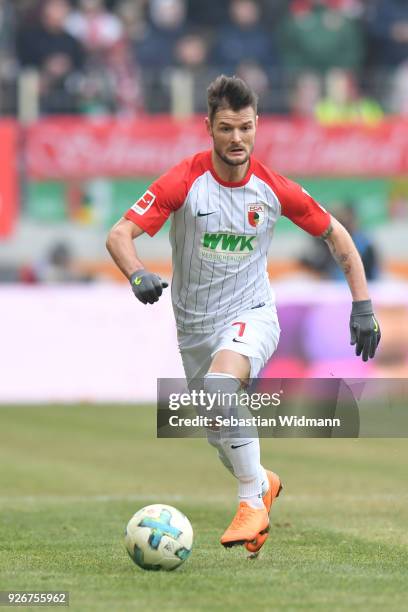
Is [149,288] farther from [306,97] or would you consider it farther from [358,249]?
[306,97]

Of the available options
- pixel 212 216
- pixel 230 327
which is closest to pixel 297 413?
pixel 230 327

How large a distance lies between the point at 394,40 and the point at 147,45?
4027mm

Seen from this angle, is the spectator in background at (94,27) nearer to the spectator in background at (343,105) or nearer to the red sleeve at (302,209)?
the spectator in background at (343,105)

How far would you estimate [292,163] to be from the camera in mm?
21922

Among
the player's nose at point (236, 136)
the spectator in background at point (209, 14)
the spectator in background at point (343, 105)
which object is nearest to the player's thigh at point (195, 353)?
the player's nose at point (236, 136)

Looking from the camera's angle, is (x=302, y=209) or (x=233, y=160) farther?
(x=302, y=209)

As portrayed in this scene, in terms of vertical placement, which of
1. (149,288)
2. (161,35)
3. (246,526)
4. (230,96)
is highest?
(161,35)

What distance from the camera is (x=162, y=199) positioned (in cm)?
786

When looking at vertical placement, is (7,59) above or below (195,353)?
above

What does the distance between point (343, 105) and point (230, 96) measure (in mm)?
14369

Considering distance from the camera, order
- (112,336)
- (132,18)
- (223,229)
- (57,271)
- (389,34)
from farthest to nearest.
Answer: (389,34) → (132,18) → (57,271) → (112,336) → (223,229)

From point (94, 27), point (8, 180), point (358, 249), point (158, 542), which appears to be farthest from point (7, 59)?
point (158, 542)

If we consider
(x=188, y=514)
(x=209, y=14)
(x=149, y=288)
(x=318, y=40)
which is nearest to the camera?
(x=149, y=288)

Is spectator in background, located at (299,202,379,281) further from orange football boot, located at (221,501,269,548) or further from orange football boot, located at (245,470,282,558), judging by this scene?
orange football boot, located at (221,501,269,548)
